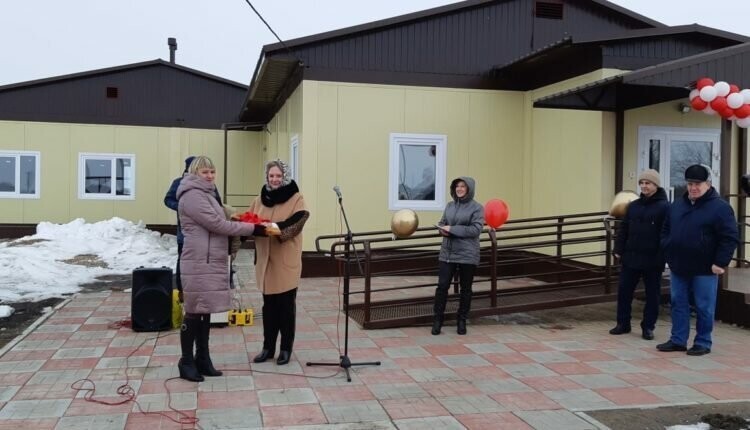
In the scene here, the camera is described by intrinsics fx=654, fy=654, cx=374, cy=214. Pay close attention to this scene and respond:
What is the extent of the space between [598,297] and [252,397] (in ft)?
15.0

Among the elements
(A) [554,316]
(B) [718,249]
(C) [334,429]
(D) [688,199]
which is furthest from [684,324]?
(C) [334,429]

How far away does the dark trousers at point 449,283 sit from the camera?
689cm

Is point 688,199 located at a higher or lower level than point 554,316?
higher

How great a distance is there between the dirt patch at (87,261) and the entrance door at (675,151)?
9.71 m

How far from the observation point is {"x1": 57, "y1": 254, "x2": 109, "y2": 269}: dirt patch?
12.4 m

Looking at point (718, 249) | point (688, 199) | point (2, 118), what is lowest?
point (718, 249)

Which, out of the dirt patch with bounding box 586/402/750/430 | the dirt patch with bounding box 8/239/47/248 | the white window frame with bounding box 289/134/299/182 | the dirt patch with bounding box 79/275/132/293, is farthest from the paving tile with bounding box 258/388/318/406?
the dirt patch with bounding box 8/239/47/248

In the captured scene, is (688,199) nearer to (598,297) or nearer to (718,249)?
(718,249)

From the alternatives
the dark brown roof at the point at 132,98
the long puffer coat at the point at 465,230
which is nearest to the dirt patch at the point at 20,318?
the long puffer coat at the point at 465,230

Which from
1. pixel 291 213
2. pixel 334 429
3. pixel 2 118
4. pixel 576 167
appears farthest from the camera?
pixel 2 118

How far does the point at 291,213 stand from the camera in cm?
548

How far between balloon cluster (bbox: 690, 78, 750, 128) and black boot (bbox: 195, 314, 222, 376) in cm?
576

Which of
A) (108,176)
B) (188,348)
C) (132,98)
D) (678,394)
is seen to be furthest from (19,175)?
(678,394)

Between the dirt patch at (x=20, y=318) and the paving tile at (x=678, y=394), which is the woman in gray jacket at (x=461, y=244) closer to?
the paving tile at (x=678, y=394)
